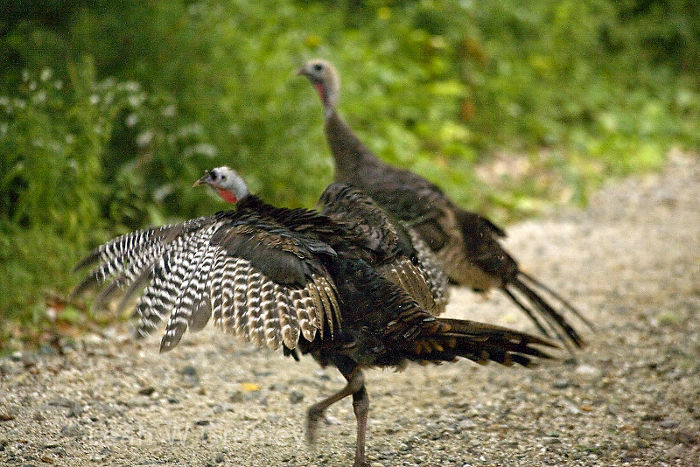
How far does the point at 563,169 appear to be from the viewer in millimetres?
8484

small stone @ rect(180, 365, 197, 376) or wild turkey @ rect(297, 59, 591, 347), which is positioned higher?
wild turkey @ rect(297, 59, 591, 347)

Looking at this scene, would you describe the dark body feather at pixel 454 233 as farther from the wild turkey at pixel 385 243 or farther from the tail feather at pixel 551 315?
the wild turkey at pixel 385 243

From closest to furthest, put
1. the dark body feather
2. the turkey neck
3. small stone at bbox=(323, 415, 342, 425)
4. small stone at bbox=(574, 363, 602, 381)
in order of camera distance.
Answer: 1. small stone at bbox=(323, 415, 342, 425)
2. small stone at bbox=(574, 363, 602, 381)
3. the dark body feather
4. the turkey neck

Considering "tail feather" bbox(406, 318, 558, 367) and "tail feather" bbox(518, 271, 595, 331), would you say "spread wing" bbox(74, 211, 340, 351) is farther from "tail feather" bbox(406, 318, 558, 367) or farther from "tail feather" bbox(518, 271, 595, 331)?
"tail feather" bbox(518, 271, 595, 331)

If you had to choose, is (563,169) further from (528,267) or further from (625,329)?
(625,329)

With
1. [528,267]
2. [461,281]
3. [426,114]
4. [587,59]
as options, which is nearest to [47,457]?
[461,281]

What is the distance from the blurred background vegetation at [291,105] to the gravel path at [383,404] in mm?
700

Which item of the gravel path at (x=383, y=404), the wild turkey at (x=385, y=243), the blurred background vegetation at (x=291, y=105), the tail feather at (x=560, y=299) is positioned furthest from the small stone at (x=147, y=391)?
the tail feather at (x=560, y=299)

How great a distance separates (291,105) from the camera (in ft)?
21.4

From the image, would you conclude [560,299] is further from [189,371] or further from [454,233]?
[189,371]

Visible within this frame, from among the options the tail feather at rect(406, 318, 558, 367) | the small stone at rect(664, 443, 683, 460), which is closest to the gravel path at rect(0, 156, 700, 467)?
the small stone at rect(664, 443, 683, 460)

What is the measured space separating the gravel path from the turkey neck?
116cm

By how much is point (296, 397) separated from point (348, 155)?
1778 mm

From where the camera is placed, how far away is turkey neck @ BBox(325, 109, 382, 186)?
17.6 feet
